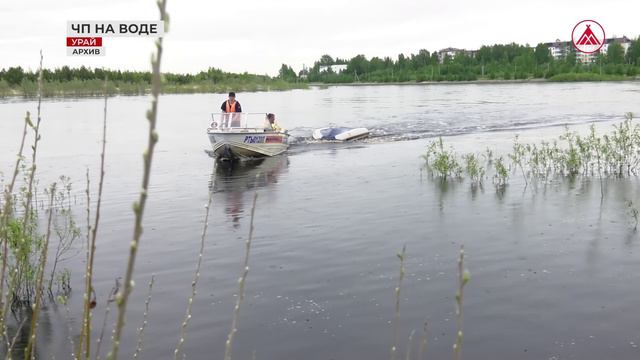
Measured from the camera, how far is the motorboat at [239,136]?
85.3 ft

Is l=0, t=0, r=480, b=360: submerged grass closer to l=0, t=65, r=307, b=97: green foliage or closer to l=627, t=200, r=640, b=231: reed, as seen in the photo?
l=627, t=200, r=640, b=231: reed

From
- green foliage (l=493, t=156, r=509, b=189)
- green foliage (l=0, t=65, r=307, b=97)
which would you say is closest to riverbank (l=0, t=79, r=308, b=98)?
green foliage (l=0, t=65, r=307, b=97)

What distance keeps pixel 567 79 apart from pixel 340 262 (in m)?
134

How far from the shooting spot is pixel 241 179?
23.0 m

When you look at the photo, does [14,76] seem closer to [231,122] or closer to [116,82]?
[116,82]

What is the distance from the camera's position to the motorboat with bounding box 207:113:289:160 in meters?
26.0

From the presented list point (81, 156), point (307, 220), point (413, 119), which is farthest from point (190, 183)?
point (413, 119)

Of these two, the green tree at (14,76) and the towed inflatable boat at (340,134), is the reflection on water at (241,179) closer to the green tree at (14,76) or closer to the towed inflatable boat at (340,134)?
the towed inflatable boat at (340,134)

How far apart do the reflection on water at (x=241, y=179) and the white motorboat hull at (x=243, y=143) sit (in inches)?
14.9

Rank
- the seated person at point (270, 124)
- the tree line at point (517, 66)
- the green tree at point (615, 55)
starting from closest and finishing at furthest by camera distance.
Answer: the seated person at point (270, 124) → the tree line at point (517, 66) → the green tree at point (615, 55)

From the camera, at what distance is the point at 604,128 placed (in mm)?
33938

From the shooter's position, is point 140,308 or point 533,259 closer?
point 140,308

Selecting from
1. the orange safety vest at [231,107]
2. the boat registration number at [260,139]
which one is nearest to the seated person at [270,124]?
the boat registration number at [260,139]

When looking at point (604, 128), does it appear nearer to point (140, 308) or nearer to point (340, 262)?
point (340, 262)
